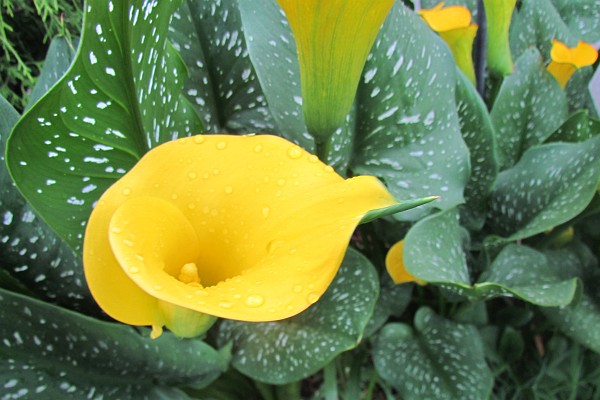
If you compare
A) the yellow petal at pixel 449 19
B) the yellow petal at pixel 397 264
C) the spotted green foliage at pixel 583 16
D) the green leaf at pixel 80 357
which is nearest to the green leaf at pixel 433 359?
the yellow petal at pixel 397 264

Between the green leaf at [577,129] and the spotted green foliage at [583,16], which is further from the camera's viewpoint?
the spotted green foliage at [583,16]

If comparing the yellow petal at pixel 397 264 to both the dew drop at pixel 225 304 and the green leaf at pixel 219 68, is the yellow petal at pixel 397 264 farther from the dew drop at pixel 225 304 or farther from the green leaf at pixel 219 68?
the dew drop at pixel 225 304

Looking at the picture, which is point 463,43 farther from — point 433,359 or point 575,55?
point 433,359

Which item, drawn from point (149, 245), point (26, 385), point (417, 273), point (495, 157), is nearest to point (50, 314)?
point (26, 385)

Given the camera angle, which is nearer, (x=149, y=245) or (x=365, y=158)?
(x=149, y=245)

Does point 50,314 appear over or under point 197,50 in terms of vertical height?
under

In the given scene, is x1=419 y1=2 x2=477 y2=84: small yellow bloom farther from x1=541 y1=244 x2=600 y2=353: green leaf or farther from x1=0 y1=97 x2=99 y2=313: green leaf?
x1=0 y1=97 x2=99 y2=313: green leaf

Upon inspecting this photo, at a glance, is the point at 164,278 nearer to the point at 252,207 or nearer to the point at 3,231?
the point at 252,207

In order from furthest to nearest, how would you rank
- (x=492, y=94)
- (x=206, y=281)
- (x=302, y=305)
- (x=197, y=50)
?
(x=492, y=94) → (x=197, y=50) → (x=206, y=281) → (x=302, y=305)
